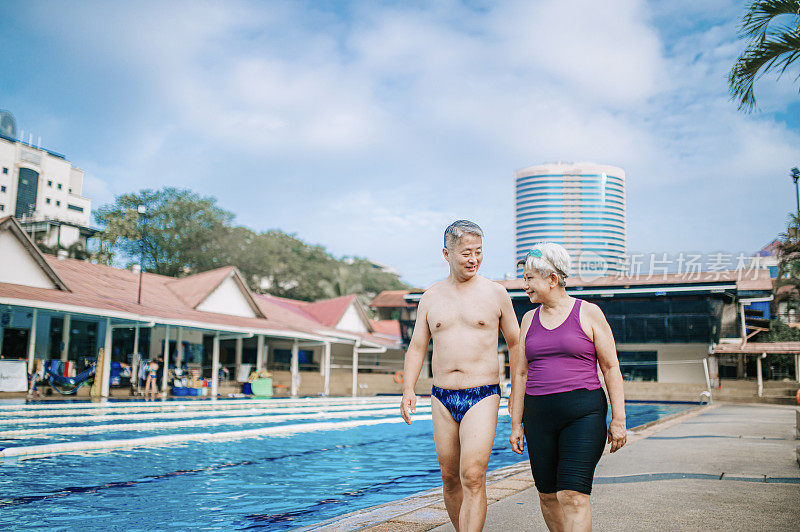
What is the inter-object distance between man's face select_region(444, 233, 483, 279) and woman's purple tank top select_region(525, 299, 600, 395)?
55 cm

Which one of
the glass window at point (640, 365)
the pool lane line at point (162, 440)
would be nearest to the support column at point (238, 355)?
the pool lane line at point (162, 440)

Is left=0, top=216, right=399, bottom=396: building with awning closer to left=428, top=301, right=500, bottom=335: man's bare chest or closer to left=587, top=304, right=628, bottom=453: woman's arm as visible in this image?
left=428, top=301, right=500, bottom=335: man's bare chest

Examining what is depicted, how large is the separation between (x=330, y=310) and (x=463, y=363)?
33701 millimetres

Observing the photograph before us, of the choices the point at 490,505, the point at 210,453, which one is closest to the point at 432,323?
the point at 490,505

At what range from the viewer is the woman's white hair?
10.6 feet

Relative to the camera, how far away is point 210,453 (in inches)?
354

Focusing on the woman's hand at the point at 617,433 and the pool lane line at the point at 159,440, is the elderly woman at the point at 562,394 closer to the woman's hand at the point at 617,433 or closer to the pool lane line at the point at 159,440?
the woman's hand at the point at 617,433

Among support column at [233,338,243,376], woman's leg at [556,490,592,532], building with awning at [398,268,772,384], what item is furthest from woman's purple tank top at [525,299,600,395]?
building with awning at [398,268,772,384]

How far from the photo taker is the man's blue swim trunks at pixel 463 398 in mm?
3271

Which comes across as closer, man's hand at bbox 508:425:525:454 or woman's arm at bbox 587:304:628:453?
woman's arm at bbox 587:304:628:453

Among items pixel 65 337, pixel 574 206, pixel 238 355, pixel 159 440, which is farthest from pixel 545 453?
pixel 574 206

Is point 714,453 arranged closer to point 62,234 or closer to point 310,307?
point 310,307

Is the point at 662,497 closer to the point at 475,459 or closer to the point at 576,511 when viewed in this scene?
the point at 576,511

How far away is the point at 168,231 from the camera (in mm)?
48281
